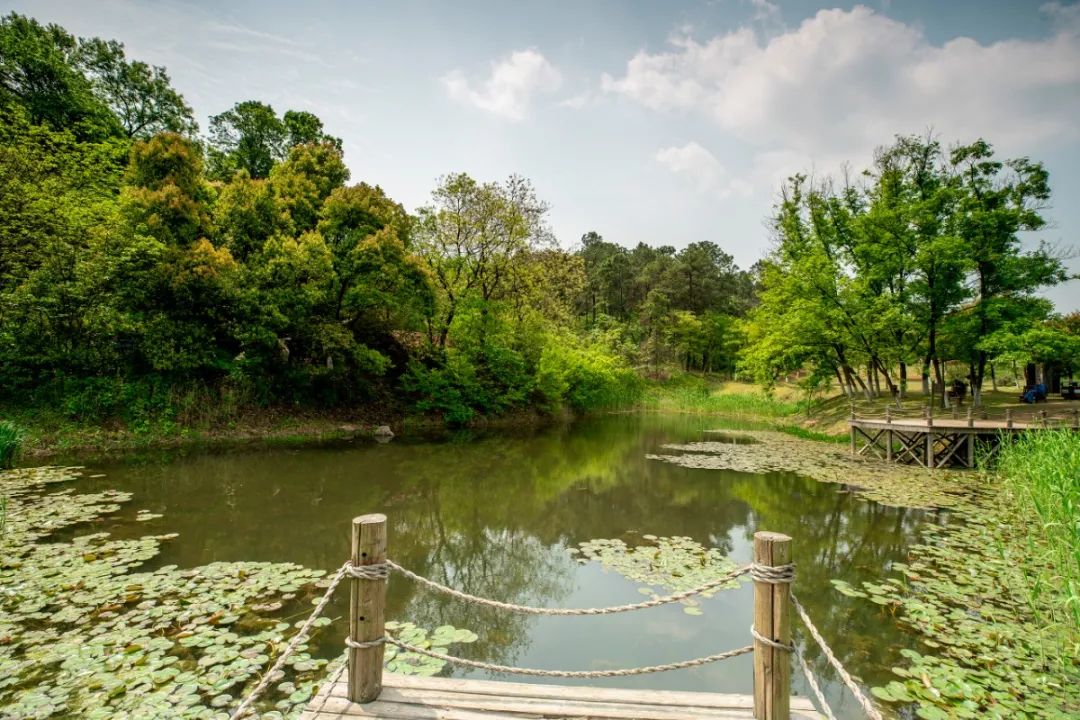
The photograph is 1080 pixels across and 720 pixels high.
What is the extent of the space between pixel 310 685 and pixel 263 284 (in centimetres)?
1552

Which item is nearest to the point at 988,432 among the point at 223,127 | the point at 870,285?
the point at 870,285

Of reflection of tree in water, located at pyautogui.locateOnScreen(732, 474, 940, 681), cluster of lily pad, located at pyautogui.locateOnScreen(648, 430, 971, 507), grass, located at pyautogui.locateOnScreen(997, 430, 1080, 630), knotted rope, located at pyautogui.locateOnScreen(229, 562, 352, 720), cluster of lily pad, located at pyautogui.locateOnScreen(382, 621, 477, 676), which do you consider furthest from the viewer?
cluster of lily pad, located at pyautogui.locateOnScreen(648, 430, 971, 507)

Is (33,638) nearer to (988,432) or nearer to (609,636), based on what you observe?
(609,636)

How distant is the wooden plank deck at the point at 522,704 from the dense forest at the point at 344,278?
15786 millimetres

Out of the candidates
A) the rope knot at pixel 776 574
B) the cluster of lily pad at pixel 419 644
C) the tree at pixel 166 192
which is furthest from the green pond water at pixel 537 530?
the tree at pixel 166 192

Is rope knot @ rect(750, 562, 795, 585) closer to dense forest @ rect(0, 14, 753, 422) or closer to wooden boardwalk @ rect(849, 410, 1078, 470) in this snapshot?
wooden boardwalk @ rect(849, 410, 1078, 470)

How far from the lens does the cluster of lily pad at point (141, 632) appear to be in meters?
3.55

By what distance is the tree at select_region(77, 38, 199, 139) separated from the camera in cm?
2680

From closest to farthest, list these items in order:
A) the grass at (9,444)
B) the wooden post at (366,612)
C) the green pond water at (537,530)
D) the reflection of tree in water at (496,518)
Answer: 1. the wooden post at (366,612)
2. the green pond water at (537,530)
3. the reflection of tree in water at (496,518)
4. the grass at (9,444)

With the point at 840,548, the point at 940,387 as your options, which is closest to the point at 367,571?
the point at 840,548

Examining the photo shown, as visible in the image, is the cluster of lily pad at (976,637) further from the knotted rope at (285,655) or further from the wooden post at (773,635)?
the knotted rope at (285,655)

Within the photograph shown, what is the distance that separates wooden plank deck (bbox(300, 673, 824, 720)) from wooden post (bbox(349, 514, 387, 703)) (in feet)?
0.36

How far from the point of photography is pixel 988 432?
13148 millimetres

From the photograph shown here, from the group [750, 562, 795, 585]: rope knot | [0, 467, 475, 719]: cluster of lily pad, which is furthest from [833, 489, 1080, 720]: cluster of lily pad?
[0, 467, 475, 719]: cluster of lily pad
